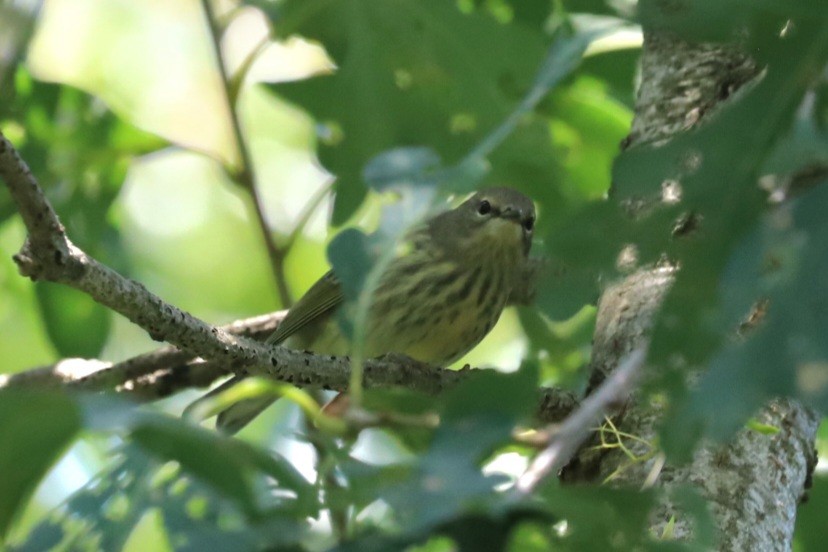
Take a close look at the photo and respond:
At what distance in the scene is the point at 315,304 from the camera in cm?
584

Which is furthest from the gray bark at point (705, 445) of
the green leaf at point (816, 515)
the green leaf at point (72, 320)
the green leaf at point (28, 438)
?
the green leaf at point (72, 320)

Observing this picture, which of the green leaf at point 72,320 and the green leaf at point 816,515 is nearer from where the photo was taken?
the green leaf at point 816,515

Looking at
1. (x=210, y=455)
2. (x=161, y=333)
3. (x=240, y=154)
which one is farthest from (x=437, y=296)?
(x=210, y=455)

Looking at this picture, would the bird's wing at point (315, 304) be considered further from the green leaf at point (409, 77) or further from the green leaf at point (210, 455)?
the green leaf at point (210, 455)

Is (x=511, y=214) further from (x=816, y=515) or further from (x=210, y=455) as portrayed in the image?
(x=210, y=455)

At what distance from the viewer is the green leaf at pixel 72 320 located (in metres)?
5.16

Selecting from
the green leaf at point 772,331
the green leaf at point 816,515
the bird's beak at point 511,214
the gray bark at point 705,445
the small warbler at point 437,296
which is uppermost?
the green leaf at point 772,331

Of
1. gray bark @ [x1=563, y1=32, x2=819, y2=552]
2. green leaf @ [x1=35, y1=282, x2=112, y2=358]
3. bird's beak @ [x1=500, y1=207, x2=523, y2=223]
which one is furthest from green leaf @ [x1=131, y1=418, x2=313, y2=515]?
bird's beak @ [x1=500, y1=207, x2=523, y2=223]

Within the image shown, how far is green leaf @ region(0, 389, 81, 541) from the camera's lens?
5.25ft

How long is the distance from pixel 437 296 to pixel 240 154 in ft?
4.56

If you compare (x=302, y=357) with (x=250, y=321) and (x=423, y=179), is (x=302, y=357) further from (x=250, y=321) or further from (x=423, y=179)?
(x=250, y=321)

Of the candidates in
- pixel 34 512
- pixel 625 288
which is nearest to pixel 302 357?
pixel 625 288

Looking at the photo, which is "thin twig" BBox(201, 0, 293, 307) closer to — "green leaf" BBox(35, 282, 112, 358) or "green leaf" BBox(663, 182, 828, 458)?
"green leaf" BBox(35, 282, 112, 358)

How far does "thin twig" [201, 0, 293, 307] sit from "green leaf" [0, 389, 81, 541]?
3.13 meters
